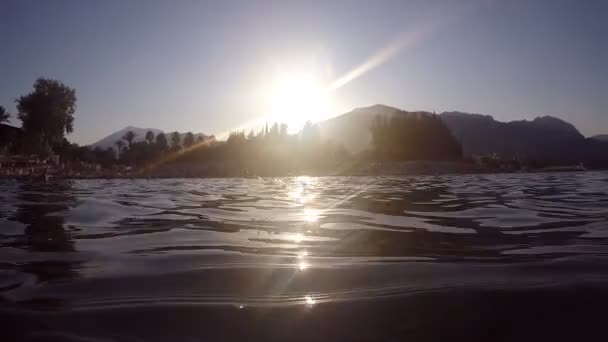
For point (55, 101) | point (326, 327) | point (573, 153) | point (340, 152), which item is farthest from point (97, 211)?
point (573, 153)

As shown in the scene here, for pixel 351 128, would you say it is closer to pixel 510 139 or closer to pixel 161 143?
pixel 510 139

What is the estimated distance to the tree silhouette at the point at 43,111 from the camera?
3516 cm

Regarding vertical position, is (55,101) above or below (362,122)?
below

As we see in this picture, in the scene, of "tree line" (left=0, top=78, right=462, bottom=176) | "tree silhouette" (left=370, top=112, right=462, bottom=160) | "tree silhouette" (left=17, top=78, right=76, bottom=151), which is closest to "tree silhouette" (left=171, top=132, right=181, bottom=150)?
"tree line" (left=0, top=78, right=462, bottom=176)

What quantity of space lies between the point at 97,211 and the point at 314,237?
12.0 ft

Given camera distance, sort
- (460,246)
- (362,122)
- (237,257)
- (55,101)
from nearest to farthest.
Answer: (237,257) → (460,246) → (55,101) → (362,122)

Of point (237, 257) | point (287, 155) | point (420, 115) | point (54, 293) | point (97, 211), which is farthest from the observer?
point (420, 115)

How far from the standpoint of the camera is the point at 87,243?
3.00m

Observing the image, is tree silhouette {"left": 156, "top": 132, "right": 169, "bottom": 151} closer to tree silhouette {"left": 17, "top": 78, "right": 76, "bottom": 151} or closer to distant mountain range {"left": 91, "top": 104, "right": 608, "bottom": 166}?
tree silhouette {"left": 17, "top": 78, "right": 76, "bottom": 151}

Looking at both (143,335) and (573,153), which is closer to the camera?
(143,335)

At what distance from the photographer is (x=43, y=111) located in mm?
35312

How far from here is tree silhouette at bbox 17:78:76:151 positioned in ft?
115

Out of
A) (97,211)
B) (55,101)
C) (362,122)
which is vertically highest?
(362,122)

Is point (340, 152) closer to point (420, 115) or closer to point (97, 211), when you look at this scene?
point (420, 115)
